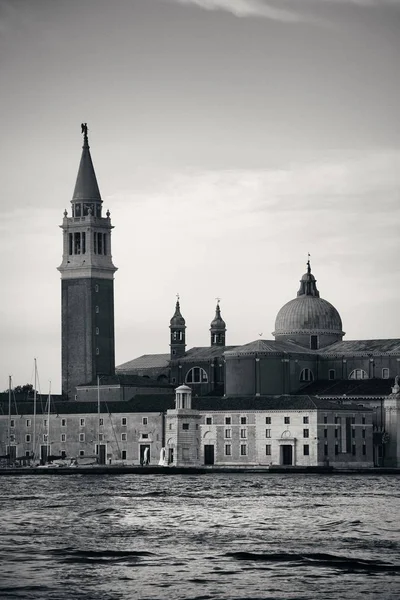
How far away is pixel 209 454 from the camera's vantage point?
108 meters

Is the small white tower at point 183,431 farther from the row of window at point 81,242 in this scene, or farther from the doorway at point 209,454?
the row of window at point 81,242

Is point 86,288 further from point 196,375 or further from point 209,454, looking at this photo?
point 209,454

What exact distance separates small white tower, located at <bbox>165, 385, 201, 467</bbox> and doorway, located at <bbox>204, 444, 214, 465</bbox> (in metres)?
0.62

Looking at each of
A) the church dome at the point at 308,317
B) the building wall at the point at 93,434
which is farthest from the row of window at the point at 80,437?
the church dome at the point at 308,317

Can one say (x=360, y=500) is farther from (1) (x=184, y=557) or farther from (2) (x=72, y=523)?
(1) (x=184, y=557)

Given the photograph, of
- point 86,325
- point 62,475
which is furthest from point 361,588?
point 86,325

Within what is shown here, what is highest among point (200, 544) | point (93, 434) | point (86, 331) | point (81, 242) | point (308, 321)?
point (81, 242)

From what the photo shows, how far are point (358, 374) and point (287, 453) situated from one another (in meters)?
12.9

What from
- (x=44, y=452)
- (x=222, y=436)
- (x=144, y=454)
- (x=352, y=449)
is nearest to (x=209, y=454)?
(x=222, y=436)

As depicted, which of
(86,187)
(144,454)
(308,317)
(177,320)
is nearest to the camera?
(144,454)

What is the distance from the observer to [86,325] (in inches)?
4690

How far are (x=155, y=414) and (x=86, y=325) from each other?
12.4m

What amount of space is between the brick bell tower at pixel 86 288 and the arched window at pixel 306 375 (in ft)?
48.2

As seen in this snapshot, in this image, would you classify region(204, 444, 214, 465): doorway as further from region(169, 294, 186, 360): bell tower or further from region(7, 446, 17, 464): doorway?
region(169, 294, 186, 360): bell tower
